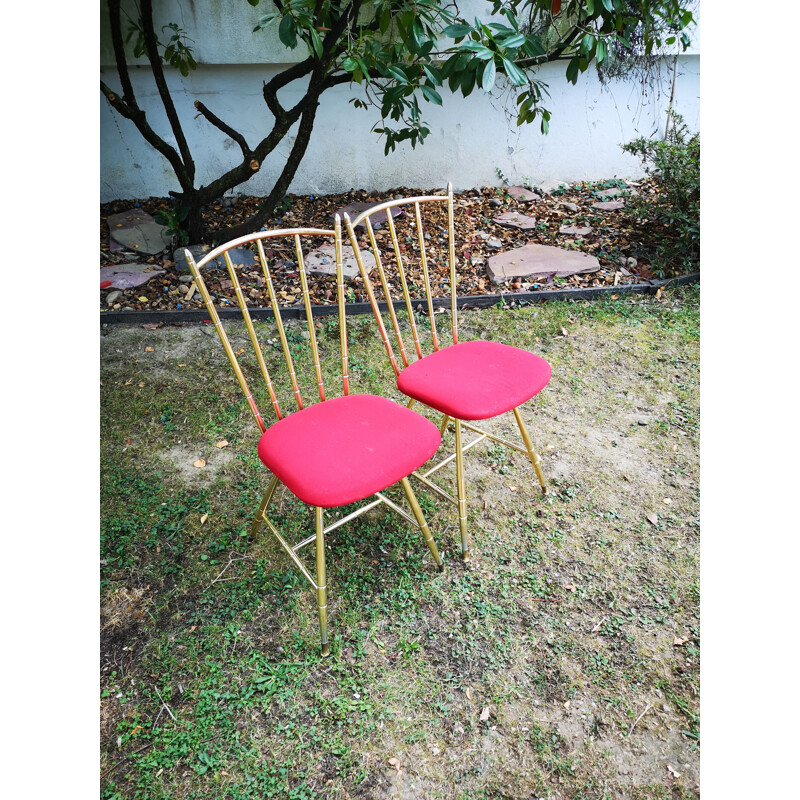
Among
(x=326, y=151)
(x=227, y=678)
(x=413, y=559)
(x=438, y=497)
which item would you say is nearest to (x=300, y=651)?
(x=227, y=678)

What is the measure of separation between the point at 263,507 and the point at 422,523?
0.58 metres

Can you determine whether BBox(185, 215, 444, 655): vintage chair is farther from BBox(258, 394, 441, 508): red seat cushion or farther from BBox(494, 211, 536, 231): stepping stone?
BBox(494, 211, 536, 231): stepping stone

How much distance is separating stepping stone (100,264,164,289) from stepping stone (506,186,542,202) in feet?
9.87

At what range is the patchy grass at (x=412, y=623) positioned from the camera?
1.64 m

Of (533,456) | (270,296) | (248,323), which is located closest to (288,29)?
(270,296)

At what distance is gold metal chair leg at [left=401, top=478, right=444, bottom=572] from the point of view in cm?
200

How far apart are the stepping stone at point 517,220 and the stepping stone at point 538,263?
1.24ft

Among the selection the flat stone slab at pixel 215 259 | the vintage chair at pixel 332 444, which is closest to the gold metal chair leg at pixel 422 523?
the vintage chair at pixel 332 444

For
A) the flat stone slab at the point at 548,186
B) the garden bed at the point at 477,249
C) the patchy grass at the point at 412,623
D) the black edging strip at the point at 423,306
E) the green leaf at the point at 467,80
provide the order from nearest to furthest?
the patchy grass at the point at 412,623 < the green leaf at the point at 467,80 < the black edging strip at the point at 423,306 < the garden bed at the point at 477,249 < the flat stone slab at the point at 548,186

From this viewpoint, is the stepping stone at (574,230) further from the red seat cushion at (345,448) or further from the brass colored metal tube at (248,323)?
the brass colored metal tube at (248,323)

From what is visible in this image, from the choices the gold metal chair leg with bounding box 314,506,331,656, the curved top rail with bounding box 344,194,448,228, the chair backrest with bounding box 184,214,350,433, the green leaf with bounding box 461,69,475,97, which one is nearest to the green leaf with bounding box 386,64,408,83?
the green leaf with bounding box 461,69,475,97

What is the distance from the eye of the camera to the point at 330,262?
4188mm

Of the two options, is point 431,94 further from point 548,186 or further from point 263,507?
point 548,186

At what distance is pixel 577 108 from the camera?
16.5 feet
